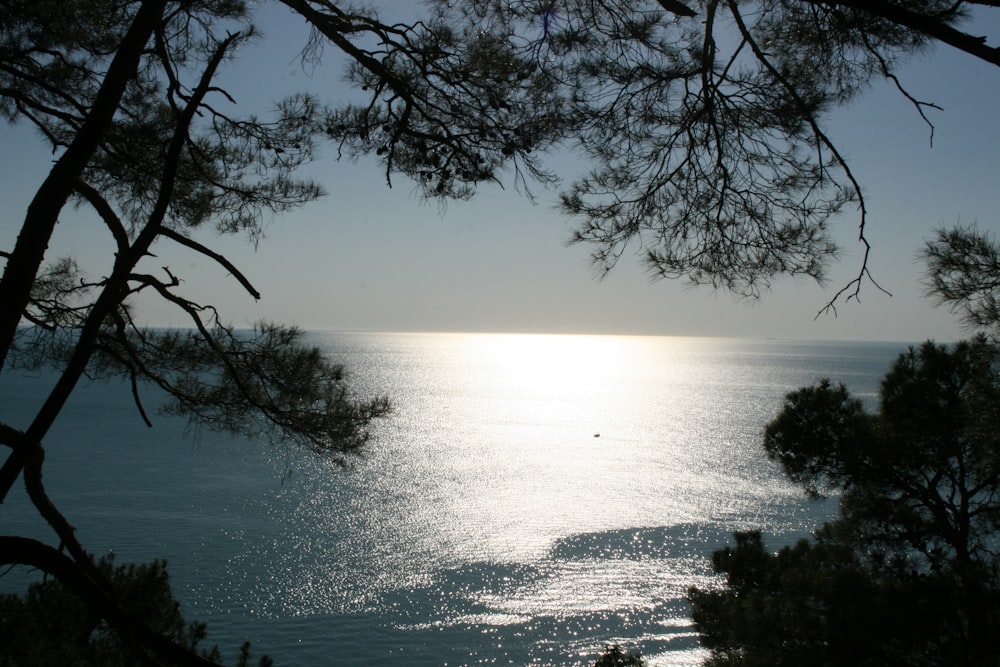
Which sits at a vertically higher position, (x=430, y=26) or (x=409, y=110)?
(x=430, y=26)

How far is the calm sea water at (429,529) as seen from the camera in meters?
13.4

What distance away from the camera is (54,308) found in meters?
2.95

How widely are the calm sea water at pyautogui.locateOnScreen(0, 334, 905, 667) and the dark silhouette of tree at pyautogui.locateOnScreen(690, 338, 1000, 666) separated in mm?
3546

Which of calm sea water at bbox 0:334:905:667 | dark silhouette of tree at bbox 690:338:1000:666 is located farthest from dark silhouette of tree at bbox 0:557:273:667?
dark silhouette of tree at bbox 690:338:1000:666

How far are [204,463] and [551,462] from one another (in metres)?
14.2

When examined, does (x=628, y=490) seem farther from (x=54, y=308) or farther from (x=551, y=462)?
(x=54, y=308)

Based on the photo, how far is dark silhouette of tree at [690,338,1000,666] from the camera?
5.07 m

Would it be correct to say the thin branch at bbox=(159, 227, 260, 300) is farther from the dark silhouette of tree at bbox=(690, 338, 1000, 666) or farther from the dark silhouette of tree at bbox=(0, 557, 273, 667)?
the dark silhouette of tree at bbox=(690, 338, 1000, 666)

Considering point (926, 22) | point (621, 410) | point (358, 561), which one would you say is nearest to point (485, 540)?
point (358, 561)

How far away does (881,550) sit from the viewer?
19.0 feet

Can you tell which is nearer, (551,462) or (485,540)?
(485,540)

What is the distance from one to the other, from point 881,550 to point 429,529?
50.2 ft

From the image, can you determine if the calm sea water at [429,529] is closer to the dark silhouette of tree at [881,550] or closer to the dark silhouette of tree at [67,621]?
the dark silhouette of tree at [67,621]

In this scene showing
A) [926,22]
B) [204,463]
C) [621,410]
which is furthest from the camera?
[621,410]
